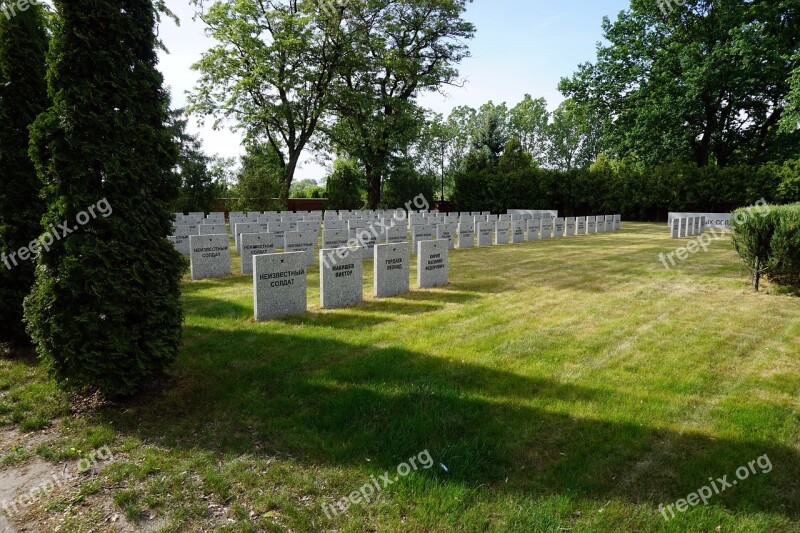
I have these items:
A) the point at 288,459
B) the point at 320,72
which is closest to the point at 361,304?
the point at 288,459

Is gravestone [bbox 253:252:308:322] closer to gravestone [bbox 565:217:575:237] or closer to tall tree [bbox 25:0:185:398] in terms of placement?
tall tree [bbox 25:0:185:398]

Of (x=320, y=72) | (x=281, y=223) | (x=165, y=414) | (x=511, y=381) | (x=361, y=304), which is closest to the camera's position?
(x=165, y=414)

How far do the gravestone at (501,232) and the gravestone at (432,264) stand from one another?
9475 millimetres

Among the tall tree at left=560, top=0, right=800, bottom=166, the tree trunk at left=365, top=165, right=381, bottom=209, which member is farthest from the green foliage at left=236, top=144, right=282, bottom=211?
the tall tree at left=560, top=0, right=800, bottom=166

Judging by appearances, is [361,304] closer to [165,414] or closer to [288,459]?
[165,414]

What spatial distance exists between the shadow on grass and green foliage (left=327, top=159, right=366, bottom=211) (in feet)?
112

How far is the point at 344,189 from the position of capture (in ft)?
128

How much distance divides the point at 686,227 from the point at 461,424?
2280 centimetres

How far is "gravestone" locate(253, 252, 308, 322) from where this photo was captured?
702 cm

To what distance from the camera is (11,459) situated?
351 centimetres

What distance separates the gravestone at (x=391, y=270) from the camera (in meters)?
8.75

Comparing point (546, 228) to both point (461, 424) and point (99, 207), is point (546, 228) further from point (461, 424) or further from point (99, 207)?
point (99, 207)

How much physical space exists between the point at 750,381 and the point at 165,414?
5.72 m

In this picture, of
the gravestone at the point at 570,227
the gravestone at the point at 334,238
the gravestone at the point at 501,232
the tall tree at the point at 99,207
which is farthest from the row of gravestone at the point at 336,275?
the gravestone at the point at 570,227
